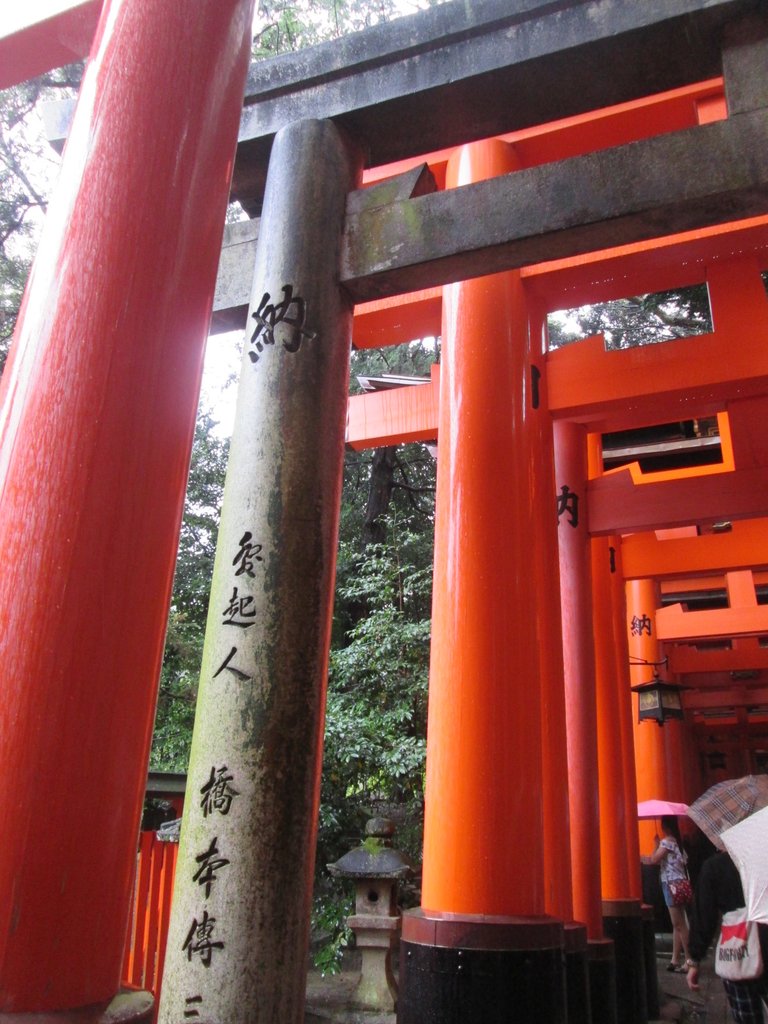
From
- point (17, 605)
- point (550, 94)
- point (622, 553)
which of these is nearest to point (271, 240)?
point (550, 94)

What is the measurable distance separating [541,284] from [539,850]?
352 cm

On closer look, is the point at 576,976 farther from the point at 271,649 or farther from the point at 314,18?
the point at 314,18

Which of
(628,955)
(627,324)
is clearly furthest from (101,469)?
(627,324)

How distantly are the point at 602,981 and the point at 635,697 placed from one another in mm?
6536

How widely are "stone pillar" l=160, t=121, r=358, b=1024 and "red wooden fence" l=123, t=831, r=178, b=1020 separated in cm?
325

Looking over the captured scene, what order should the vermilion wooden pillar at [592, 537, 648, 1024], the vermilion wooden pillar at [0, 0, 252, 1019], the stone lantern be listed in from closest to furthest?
the vermilion wooden pillar at [0, 0, 252, 1019] < the stone lantern < the vermilion wooden pillar at [592, 537, 648, 1024]

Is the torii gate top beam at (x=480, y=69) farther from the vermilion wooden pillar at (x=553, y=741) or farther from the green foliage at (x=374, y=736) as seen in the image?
the green foliage at (x=374, y=736)

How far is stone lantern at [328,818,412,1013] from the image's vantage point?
21.8 ft

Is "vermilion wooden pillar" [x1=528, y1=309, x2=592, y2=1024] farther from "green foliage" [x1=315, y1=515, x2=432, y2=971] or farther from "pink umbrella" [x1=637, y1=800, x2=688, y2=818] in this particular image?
"pink umbrella" [x1=637, y1=800, x2=688, y2=818]

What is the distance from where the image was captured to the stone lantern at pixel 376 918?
21.8ft

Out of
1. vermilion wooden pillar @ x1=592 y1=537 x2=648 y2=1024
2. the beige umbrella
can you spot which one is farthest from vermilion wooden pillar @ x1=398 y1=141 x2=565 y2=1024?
vermilion wooden pillar @ x1=592 y1=537 x2=648 y2=1024

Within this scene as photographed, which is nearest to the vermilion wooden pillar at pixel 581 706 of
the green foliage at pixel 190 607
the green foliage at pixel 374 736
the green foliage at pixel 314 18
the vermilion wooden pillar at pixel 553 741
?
the vermilion wooden pillar at pixel 553 741

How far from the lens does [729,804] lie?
6.64 m

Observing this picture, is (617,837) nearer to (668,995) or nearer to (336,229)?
(668,995)
